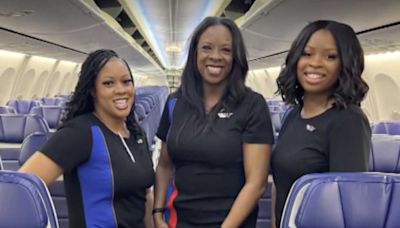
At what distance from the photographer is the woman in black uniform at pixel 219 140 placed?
2180mm

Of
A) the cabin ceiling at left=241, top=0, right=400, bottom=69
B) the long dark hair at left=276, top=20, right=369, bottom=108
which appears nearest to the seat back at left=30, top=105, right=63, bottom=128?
the cabin ceiling at left=241, top=0, right=400, bottom=69

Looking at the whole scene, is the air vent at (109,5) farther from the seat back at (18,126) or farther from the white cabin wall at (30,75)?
the seat back at (18,126)

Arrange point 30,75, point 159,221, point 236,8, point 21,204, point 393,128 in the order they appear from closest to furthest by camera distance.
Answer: point 21,204
point 159,221
point 393,128
point 236,8
point 30,75

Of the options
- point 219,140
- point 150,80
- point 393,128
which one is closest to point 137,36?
point 393,128

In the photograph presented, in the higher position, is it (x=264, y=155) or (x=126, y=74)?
(x=126, y=74)

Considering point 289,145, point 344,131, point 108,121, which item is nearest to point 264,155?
point 289,145

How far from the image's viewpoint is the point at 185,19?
44.5ft

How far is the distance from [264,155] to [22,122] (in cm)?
401

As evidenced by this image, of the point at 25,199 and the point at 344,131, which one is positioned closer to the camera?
the point at 25,199

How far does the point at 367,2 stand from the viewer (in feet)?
16.2

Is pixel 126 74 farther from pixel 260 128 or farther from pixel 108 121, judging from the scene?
pixel 260 128

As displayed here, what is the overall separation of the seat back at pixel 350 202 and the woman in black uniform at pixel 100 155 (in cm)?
A: 82

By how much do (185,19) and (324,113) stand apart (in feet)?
38.6

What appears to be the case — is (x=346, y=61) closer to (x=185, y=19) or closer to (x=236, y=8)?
(x=185, y=19)
